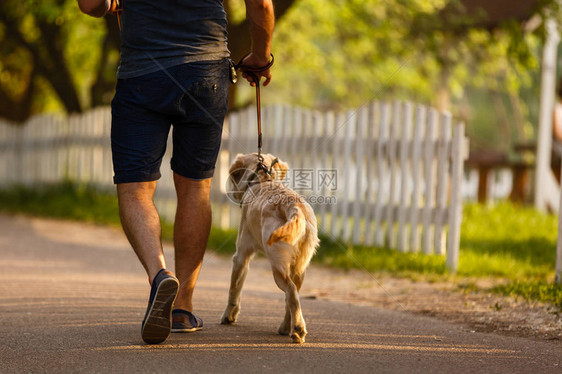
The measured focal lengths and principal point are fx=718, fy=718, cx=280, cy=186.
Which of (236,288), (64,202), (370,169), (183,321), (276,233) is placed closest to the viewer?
(276,233)

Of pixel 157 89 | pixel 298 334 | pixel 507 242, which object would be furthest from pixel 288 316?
pixel 507 242

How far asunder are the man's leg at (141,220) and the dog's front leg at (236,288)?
672 millimetres

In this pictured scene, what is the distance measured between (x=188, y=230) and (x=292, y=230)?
618 millimetres

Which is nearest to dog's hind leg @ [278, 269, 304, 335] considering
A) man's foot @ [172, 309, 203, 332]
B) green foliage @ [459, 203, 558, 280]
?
A: man's foot @ [172, 309, 203, 332]

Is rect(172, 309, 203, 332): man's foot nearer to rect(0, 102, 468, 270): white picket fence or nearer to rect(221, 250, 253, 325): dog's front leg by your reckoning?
rect(221, 250, 253, 325): dog's front leg

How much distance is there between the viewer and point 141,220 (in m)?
3.62

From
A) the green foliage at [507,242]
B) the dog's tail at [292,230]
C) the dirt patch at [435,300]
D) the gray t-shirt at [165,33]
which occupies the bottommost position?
the dirt patch at [435,300]

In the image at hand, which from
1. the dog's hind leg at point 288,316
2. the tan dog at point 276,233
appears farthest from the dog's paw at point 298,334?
the dog's hind leg at point 288,316

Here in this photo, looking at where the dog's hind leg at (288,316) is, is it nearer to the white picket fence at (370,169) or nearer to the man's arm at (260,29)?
the man's arm at (260,29)

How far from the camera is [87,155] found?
500 inches

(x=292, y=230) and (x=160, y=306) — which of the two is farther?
(x=292, y=230)

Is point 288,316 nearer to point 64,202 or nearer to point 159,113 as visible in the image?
point 159,113

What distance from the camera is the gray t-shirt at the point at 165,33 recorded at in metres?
3.65

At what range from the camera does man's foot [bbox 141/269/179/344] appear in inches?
132
